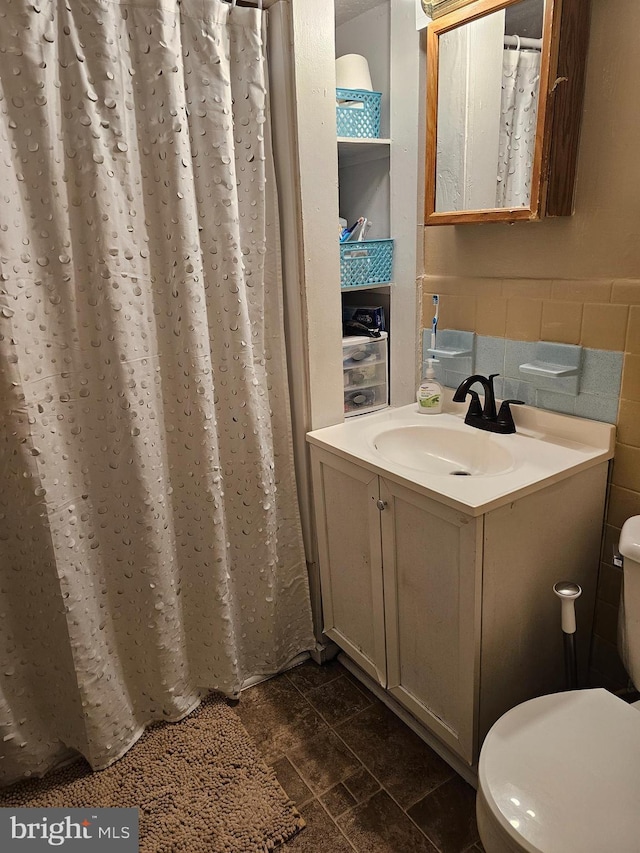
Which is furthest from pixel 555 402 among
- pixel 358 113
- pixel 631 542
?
pixel 358 113

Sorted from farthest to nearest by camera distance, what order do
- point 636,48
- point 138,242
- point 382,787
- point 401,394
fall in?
point 401,394 < point 382,787 < point 138,242 < point 636,48

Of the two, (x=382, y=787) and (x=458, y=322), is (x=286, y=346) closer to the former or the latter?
(x=458, y=322)

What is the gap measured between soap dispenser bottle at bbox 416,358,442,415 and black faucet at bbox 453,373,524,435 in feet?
0.44

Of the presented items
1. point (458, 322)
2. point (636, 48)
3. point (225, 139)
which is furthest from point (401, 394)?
point (636, 48)

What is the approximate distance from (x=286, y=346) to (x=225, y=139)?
1.90ft

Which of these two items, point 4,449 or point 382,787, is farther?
point 382,787

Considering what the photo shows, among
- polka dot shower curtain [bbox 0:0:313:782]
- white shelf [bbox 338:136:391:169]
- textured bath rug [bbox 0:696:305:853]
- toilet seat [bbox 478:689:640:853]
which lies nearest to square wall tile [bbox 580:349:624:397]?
toilet seat [bbox 478:689:640:853]

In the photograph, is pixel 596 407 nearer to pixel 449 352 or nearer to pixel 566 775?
Answer: pixel 449 352

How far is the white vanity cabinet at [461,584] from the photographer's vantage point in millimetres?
1336

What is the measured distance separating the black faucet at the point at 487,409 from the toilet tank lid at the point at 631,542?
430mm

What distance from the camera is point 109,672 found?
5.18ft

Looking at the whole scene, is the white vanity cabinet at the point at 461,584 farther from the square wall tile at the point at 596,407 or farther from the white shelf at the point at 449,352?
the white shelf at the point at 449,352

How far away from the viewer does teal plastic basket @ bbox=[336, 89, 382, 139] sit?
1771 mm

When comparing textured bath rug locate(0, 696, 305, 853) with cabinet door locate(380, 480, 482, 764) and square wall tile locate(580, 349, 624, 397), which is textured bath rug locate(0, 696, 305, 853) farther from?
square wall tile locate(580, 349, 624, 397)
